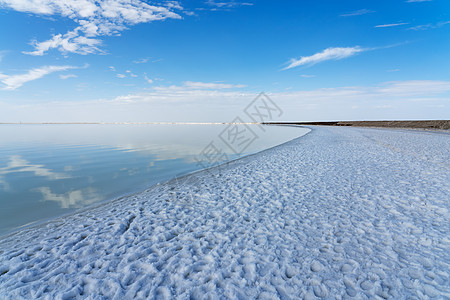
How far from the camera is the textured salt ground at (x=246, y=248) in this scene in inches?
173

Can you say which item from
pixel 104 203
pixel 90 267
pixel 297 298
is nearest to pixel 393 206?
pixel 297 298

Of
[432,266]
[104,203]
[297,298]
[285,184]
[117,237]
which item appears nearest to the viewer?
[297,298]

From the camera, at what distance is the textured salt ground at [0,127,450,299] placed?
441 cm

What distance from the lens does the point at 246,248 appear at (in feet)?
18.7

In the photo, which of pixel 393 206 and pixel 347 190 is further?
pixel 347 190

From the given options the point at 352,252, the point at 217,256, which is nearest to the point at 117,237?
the point at 217,256

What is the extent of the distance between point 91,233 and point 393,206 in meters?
9.81

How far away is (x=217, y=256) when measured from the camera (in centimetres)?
536

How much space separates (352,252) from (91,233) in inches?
273

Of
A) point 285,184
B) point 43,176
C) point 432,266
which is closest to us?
point 432,266

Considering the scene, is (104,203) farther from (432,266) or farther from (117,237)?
(432,266)

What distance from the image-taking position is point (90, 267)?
507cm

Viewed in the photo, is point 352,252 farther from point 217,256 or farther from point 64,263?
point 64,263

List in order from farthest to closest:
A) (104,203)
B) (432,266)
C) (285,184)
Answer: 1. (285,184)
2. (104,203)
3. (432,266)
